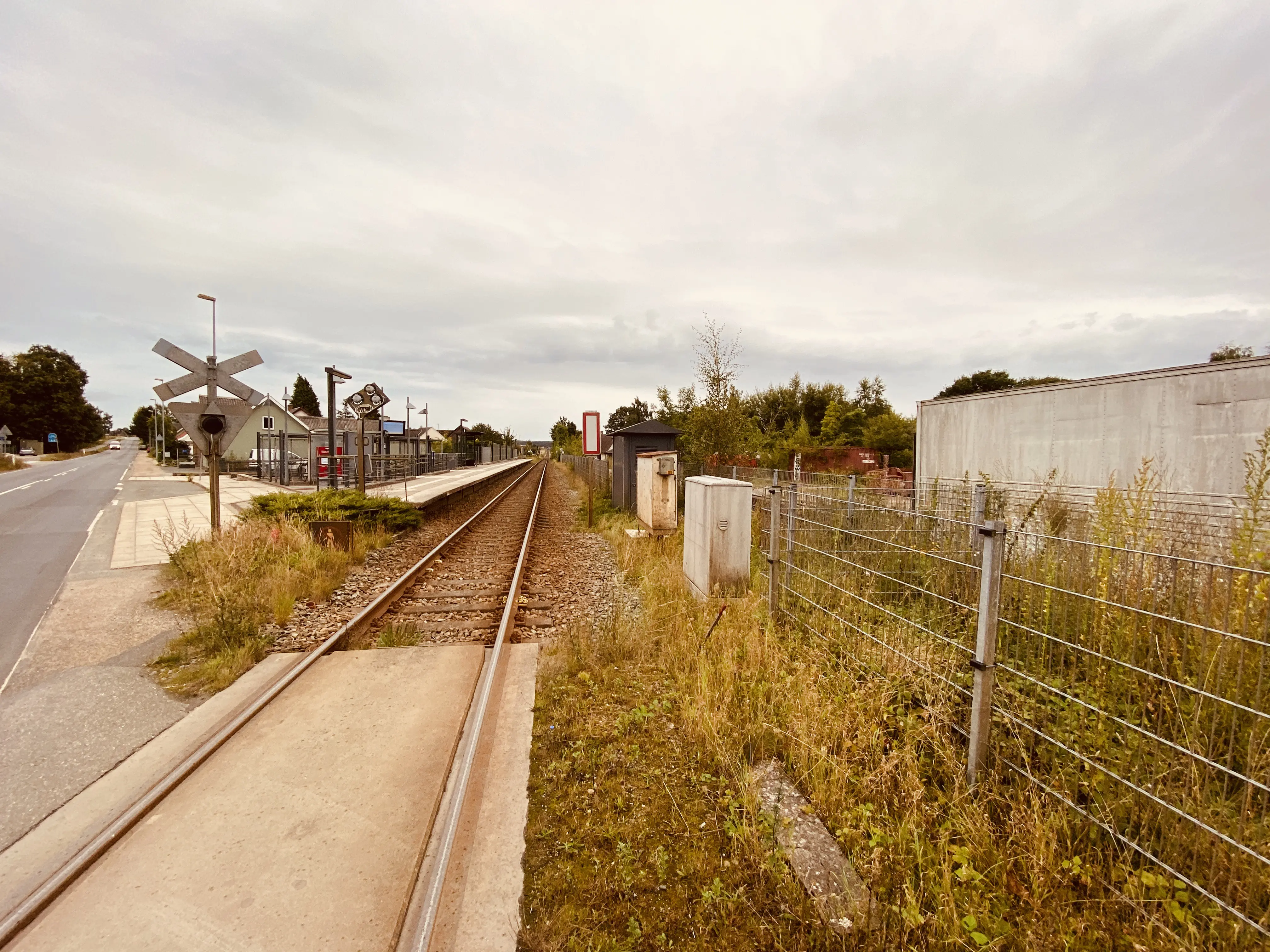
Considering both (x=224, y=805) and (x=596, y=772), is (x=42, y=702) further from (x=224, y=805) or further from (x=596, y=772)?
(x=596, y=772)

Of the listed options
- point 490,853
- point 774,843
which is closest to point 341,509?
point 490,853

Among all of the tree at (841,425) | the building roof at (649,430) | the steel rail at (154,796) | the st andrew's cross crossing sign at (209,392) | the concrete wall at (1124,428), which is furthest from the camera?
the tree at (841,425)

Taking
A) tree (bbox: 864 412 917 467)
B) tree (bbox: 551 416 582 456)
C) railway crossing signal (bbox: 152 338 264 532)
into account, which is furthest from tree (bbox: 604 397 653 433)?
railway crossing signal (bbox: 152 338 264 532)

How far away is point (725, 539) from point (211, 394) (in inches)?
289

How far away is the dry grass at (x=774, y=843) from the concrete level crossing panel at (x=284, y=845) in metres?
0.64

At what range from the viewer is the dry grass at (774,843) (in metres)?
2.07

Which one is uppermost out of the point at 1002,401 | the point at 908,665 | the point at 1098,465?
the point at 1002,401

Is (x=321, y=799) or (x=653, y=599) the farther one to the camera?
(x=653, y=599)

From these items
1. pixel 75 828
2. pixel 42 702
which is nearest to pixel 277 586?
pixel 42 702

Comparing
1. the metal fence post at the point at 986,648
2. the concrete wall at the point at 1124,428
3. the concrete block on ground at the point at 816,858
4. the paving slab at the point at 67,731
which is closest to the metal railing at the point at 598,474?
the concrete wall at the point at 1124,428

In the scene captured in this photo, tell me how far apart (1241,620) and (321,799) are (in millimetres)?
4628

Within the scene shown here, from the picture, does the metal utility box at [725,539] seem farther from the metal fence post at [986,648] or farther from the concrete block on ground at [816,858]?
the metal fence post at [986,648]

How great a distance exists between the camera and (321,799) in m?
2.91

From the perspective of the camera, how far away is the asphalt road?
5.70 m
